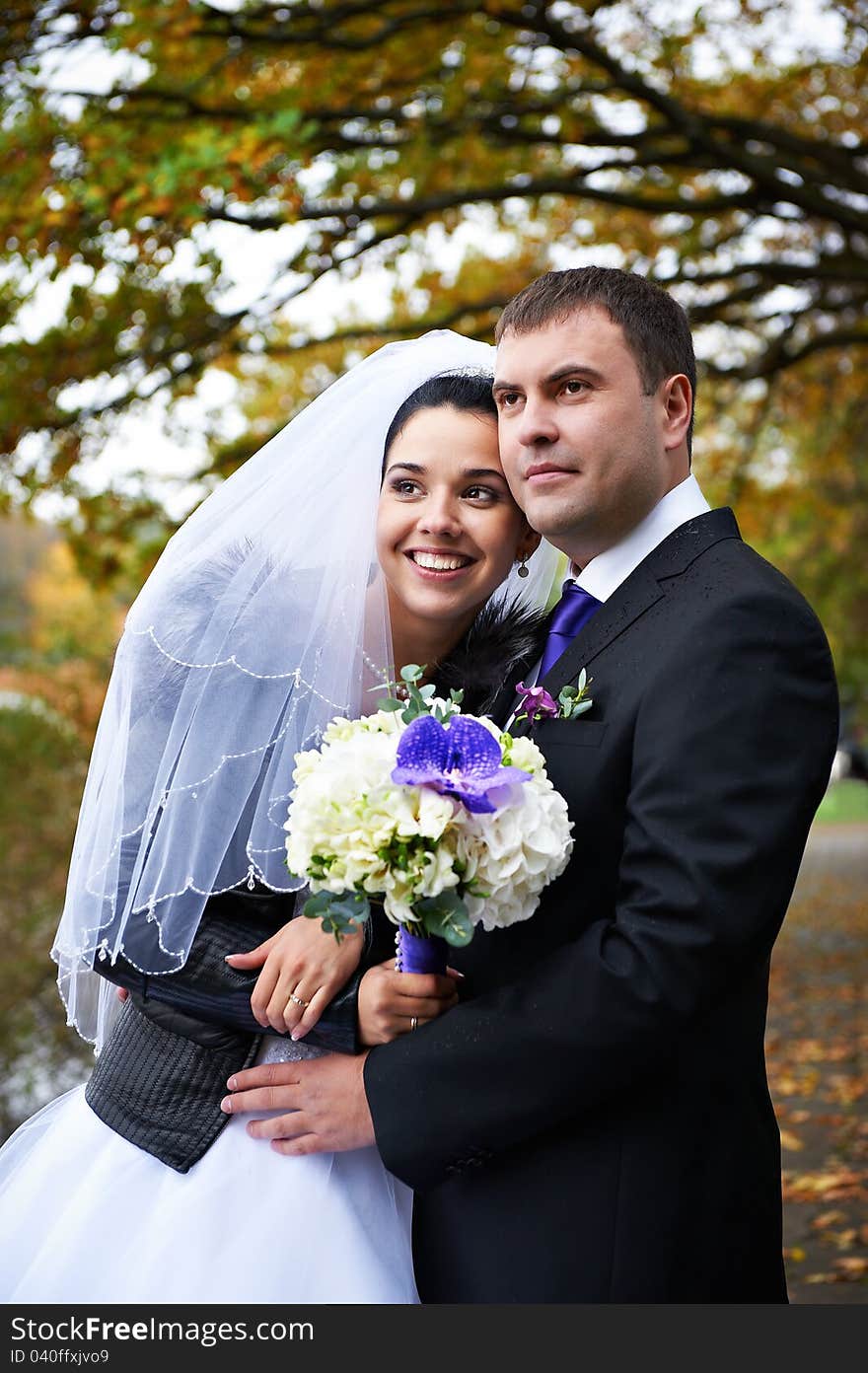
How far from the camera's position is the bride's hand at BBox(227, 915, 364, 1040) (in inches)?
91.3

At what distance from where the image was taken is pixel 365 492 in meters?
2.75

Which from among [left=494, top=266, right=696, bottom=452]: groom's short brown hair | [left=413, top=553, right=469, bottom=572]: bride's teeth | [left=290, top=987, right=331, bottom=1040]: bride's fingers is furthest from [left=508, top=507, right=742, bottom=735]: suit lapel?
[left=290, top=987, right=331, bottom=1040]: bride's fingers

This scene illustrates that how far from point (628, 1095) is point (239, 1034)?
2.59 ft

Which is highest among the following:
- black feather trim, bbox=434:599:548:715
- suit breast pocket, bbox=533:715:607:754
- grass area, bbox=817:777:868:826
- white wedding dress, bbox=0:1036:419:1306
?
black feather trim, bbox=434:599:548:715

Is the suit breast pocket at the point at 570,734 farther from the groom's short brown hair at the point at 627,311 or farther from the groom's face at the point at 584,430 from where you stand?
the groom's short brown hair at the point at 627,311

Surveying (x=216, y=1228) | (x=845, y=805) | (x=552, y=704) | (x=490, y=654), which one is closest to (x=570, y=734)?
(x=552, y=704)

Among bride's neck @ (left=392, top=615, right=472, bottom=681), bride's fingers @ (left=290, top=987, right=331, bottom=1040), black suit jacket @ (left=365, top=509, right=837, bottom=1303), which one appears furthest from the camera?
bride's neck @ (left=392, top=615, right=472, bottom=681)

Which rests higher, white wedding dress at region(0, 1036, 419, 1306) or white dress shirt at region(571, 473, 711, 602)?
white dress shirt at region(571, 473, 711, 602)

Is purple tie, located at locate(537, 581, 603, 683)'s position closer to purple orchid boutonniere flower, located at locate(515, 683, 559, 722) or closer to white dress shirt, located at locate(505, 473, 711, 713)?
white dress shirt, located at locate(505, 473, 711, 713)

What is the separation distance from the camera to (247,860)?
2480 mm

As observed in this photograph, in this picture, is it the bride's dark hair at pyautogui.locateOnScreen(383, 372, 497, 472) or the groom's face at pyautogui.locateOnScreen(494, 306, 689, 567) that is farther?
the bride's dark hair at pyautogui.locateOnScreen(383, 372, 497, 472)

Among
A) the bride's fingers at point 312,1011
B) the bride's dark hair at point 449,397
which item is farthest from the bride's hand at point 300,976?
the bride's dark hair at point 449,397

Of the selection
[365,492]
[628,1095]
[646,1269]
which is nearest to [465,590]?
[365,492]

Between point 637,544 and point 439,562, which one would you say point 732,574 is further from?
point 439,562
